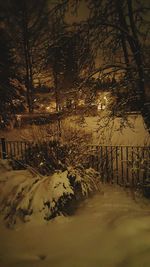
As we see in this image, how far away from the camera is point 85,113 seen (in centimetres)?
797

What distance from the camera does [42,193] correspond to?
6301 mm

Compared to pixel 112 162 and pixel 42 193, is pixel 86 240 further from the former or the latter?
pixel 112 162

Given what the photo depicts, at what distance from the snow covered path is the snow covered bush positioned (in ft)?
0.68

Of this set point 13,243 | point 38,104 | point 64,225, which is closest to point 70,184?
point 64,225

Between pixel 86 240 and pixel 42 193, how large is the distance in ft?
4.43

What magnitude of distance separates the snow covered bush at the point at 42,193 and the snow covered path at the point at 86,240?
208 millimetres

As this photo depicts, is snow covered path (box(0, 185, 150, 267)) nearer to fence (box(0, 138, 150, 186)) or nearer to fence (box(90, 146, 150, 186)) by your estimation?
fence (box(0, 138, 150, 186))

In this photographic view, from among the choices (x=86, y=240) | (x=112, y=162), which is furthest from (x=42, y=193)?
(x=112, y=162)

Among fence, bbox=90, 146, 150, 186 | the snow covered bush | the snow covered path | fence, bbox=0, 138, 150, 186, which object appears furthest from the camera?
fence, bbox=90, 146, 150, 186

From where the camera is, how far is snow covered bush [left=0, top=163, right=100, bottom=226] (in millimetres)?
6215

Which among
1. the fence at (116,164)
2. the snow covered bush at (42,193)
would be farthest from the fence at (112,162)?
the snow covered bush at (42,193)

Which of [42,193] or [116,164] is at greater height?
[116,164]

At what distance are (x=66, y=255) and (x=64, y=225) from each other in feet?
3.67

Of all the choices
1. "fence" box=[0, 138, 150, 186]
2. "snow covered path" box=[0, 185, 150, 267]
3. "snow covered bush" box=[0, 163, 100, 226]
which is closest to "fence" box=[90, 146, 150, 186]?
"fence" box=[0, 138, 150, 186]
